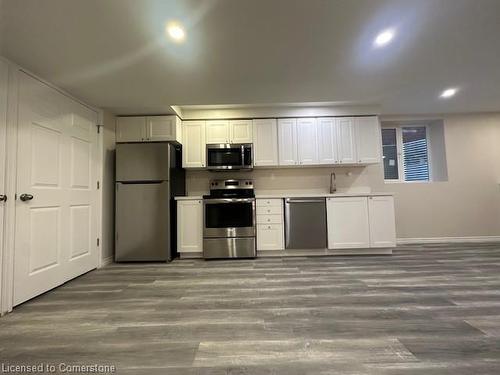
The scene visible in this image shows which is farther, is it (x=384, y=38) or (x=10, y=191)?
(x=10, y=191)

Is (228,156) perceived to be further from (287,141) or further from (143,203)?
(143,203)

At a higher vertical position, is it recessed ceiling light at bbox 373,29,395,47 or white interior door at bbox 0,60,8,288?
recessed ceiling light at bbox 373,29,395,47

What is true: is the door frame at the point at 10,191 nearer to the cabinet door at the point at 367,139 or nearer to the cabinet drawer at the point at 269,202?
the cabinet drawer at the point at 269,202

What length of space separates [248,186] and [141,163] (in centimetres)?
163

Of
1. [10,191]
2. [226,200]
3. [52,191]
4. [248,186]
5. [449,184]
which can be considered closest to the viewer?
[10,191]

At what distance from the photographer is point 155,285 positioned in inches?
97.3

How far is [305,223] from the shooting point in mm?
3547

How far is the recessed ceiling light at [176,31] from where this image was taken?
5.47ft

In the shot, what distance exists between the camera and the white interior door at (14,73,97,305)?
2.10 m

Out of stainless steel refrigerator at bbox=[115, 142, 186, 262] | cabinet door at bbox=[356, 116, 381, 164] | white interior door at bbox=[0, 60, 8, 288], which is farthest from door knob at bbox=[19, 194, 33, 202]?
cabinet door at bbox=[356, 116, 381, 164]

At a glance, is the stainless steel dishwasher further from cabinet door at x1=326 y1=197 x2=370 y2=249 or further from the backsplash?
the backsplash

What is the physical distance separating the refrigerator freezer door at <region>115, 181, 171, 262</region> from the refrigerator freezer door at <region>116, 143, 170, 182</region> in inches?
4.4

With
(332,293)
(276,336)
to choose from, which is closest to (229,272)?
(332,293)

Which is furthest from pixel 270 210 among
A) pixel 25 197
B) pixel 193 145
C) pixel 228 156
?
pixel 25 197
